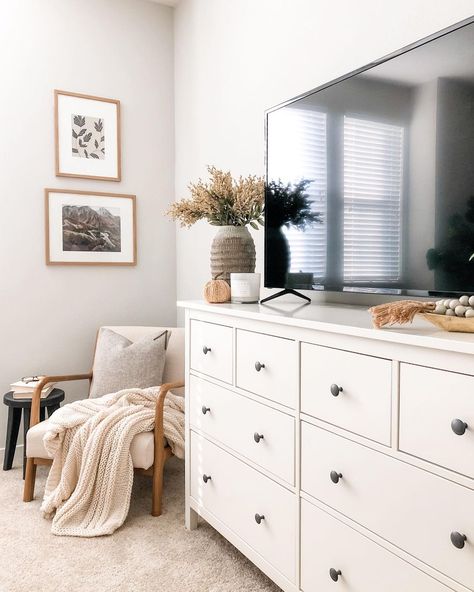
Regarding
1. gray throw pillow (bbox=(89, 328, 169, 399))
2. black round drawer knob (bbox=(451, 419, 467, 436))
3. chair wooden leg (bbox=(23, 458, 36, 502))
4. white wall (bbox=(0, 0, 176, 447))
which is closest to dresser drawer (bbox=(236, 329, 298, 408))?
black round drawer knob (bbox=(451, 419, 467, 436))

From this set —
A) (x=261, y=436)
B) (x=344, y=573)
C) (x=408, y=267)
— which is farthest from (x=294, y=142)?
(x=344, y=573)

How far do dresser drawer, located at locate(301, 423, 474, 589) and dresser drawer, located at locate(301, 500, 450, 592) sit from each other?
5 cm

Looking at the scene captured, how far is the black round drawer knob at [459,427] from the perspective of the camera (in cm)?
111

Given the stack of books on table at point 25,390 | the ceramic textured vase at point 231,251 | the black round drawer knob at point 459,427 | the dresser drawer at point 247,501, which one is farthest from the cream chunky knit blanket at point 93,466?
the black round drawer knob at point 459,427

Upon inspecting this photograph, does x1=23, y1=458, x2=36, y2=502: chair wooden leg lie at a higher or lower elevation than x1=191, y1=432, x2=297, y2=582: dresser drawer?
lower

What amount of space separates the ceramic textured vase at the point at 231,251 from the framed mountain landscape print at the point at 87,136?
143 cm

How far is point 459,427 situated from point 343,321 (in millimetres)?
462

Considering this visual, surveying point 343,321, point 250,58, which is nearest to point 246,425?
point 343,321

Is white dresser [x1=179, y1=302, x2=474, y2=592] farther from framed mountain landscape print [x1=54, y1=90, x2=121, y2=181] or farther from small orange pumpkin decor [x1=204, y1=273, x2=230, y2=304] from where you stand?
framed mountain landscape print [x1=54, y1=90, x2=121, y2=181]

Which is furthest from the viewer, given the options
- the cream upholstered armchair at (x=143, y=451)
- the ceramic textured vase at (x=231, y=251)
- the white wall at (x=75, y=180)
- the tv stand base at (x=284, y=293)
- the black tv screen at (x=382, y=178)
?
the white wall at (x=75, y=180)

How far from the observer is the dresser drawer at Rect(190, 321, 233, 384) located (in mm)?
1997

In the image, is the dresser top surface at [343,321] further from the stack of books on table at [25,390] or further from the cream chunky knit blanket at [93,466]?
the stack of books on table at [25,390]

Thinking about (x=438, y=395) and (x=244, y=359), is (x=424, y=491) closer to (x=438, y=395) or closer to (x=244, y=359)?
(x=438, y=395)

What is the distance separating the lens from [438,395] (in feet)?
3.84
